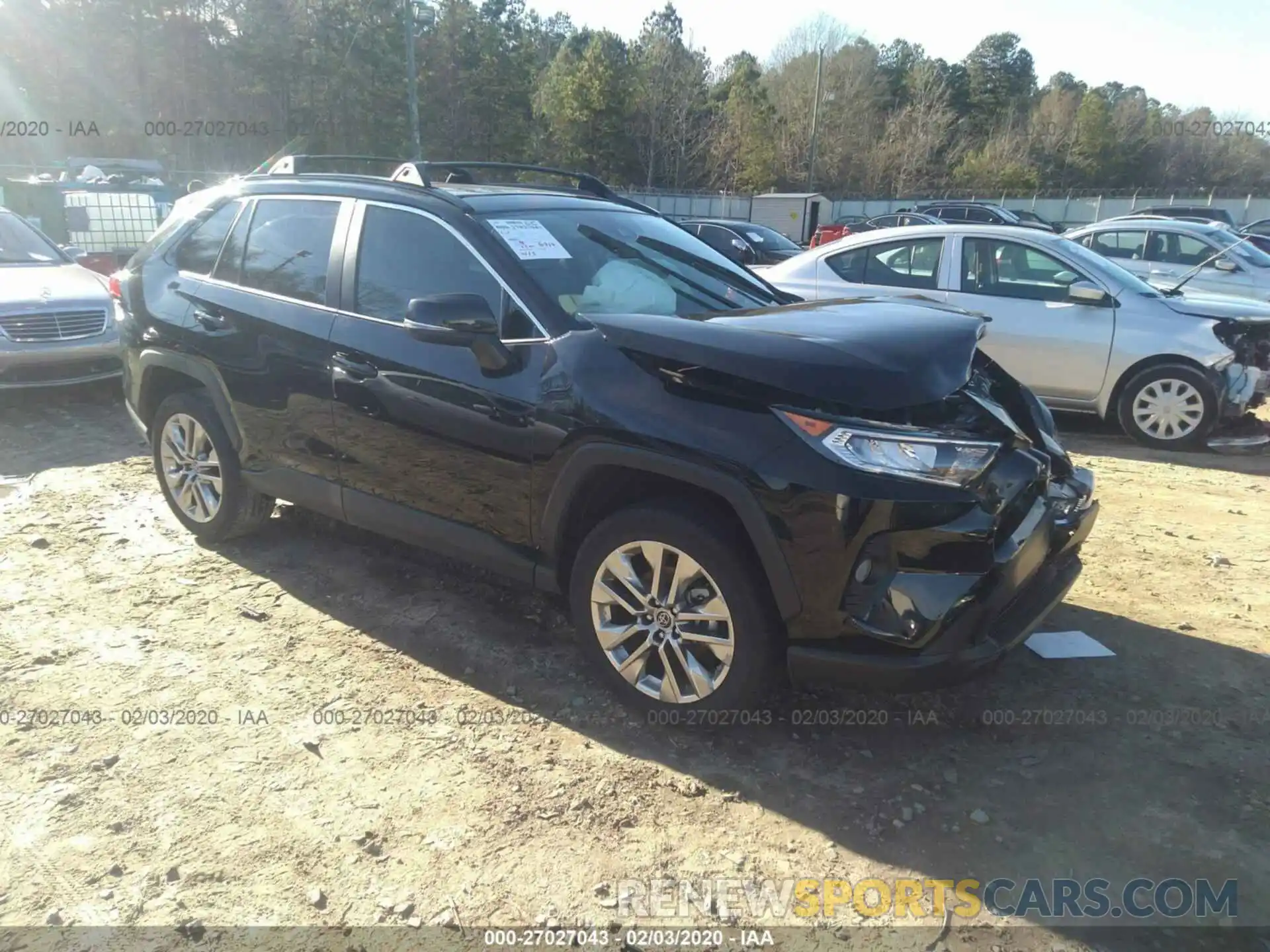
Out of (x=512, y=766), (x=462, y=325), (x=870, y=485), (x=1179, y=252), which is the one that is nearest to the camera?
(x=870, y=485)

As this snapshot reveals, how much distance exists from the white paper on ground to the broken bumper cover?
0.92m

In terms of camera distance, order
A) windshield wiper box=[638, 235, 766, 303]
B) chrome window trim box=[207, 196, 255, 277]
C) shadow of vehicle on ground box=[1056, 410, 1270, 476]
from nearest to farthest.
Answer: windshield wiper box=[638, 235, 766, 303] → chrome window trim box=[207, 196, 255, 277] → shadow of vehicle on ground box=[1056, 410, 1270, 476]

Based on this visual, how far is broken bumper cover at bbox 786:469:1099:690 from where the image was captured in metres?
2.57

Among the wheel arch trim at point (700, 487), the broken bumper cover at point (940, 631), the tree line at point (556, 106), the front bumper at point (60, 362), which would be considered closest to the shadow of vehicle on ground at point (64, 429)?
the front bumper at point (60, 362)

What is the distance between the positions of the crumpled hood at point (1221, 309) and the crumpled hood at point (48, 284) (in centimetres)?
893

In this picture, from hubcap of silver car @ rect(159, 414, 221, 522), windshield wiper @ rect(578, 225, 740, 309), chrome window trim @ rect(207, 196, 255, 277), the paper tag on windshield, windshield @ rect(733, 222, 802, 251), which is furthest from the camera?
windshield @ rect(733, 222, 802, 251)

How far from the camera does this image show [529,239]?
3.46 meters

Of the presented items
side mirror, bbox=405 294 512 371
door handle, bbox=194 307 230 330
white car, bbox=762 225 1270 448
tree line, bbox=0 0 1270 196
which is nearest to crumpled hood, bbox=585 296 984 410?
side mirror, bbox=405 294 512 371

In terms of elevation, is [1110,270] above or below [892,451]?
above

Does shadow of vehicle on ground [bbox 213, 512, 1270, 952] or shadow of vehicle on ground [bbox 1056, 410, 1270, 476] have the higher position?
shadow of vehicle on ground [bbox 1056, 410, 1270, 476]

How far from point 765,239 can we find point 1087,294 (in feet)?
44.4

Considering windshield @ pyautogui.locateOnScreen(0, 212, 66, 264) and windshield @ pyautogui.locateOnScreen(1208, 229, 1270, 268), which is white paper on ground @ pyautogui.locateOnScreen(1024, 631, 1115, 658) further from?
windshield @ pyautogui.locateOnScreen(1208, 229, 1270, 268)

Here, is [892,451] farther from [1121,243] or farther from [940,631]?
[1121,243]

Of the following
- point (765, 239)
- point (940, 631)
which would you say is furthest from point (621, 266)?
point (765, 239)
